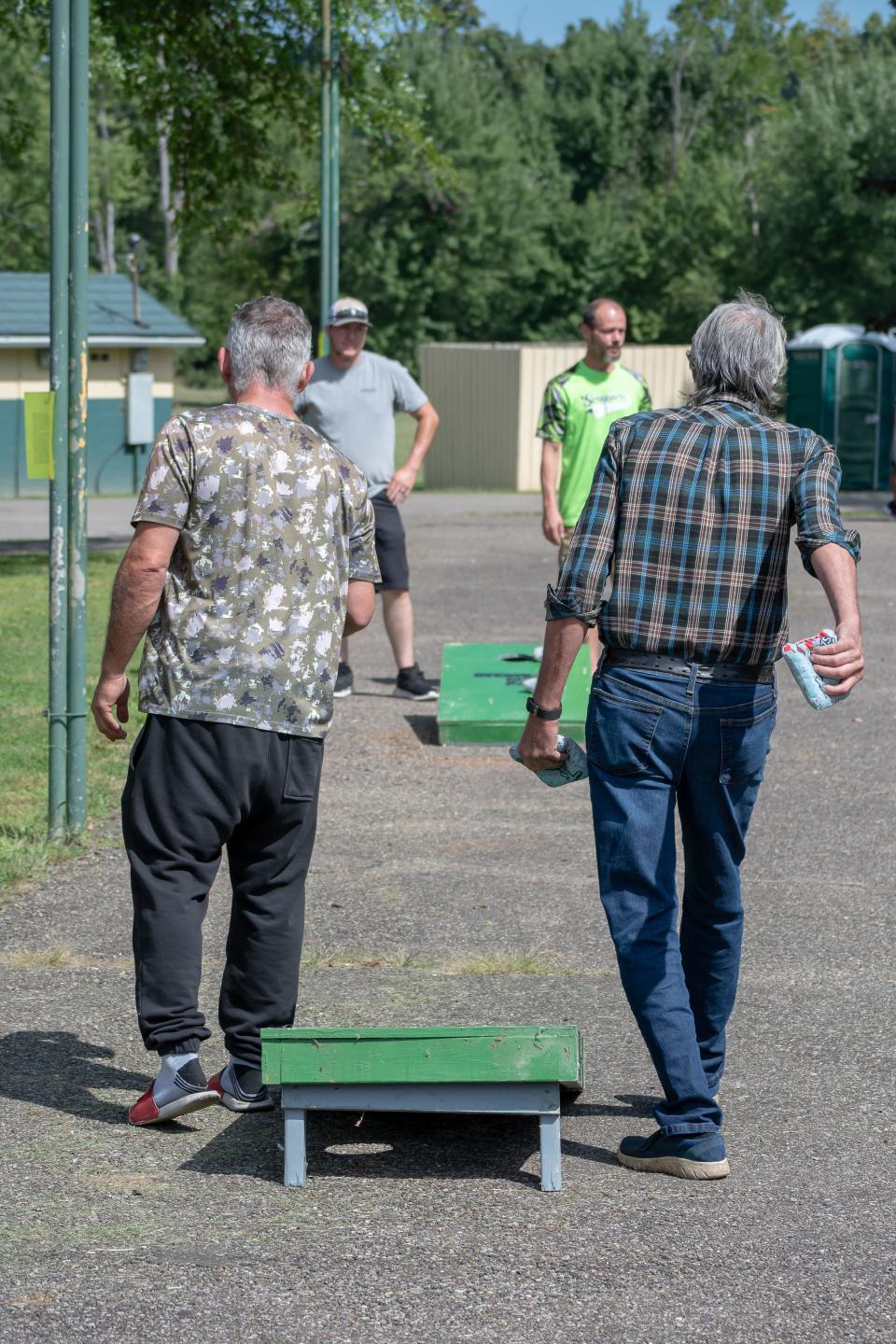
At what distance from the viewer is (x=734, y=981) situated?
3.98 metres


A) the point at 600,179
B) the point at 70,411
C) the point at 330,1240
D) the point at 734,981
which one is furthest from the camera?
the point at 600,179

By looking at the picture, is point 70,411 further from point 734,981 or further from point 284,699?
point 734,981

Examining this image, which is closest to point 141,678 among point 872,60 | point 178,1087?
point 178,1087

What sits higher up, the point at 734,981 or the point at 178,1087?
the point at 734,981

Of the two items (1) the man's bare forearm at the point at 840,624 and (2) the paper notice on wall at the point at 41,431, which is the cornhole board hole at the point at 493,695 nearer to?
(2) the paper notice on wall at the point at 41,431

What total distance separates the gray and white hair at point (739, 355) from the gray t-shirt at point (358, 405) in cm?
502

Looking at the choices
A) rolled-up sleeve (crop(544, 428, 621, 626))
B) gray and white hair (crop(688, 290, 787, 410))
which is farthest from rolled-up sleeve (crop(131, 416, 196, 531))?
gray and white hair (crop(688, 290, 787, 410))

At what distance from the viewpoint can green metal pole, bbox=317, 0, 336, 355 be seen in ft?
54.8

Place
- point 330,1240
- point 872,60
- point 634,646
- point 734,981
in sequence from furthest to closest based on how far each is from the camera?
point 872,60 < point 734,981 < point 634,646 < point 330,1240

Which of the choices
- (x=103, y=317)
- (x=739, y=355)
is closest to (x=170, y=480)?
(x=739, y=355)

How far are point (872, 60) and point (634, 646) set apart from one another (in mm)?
42966

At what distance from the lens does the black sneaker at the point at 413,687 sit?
9547 millimetres

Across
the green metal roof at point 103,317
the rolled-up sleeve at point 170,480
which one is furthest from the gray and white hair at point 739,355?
the green metal roof at point 103,317

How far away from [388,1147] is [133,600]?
1334 millimetres
